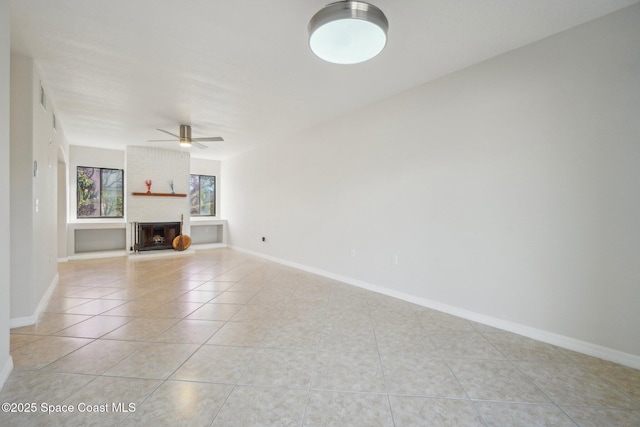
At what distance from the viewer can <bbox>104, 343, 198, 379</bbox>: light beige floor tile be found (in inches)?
74.6

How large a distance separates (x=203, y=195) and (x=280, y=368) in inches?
295

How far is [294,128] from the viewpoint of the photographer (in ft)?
16.7

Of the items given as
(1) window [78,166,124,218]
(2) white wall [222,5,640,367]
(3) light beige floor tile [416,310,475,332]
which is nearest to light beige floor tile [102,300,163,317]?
(2) white wall [222,5,640,367]

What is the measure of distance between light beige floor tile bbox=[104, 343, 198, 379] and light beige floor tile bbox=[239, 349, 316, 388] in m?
0.56

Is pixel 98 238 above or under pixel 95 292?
above

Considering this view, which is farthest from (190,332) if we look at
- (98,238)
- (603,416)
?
(98,238)

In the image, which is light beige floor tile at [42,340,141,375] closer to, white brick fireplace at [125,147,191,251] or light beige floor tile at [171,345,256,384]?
light beige floor tile at [171,345,256,384]

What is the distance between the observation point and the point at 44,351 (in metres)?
2.16

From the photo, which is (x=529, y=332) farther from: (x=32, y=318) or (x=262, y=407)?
(x=32, y=318)

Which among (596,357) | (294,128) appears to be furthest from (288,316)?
(294,128)

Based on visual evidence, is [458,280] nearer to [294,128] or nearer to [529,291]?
[529,291]

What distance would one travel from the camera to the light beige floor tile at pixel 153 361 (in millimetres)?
1894

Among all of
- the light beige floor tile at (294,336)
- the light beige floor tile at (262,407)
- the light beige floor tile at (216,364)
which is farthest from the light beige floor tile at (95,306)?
the light beige floor tile at (262,407)

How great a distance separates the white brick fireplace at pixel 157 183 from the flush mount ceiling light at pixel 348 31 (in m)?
6.44
